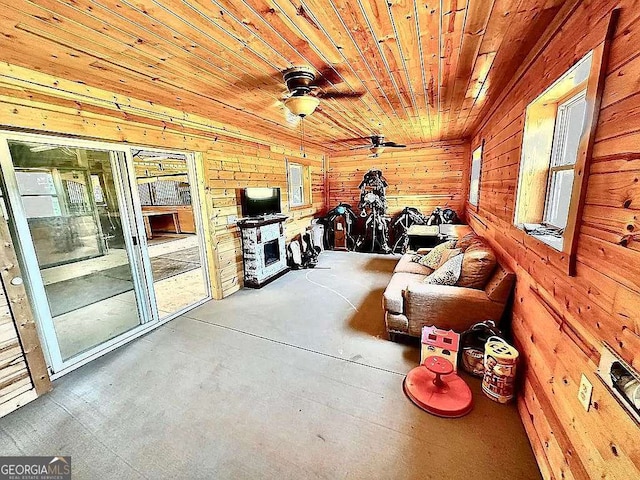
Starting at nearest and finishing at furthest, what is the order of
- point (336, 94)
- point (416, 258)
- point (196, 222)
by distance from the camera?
1. point (336, 94)
2. point (196, 222)
3. point (416, 258)

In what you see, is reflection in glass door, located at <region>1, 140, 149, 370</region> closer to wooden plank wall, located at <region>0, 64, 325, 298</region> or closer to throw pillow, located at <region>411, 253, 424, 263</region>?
wooden plank wall, located at <region>0, 64, 325, 298</region>

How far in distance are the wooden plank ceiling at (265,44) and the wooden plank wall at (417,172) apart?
3.21m

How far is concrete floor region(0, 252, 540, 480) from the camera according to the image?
4.64ft

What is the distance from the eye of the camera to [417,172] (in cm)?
605

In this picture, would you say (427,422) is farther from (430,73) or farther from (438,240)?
(438,240)

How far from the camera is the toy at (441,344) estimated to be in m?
2.03

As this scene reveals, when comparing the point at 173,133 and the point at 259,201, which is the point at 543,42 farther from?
the point at 259,201

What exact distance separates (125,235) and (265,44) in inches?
89.8

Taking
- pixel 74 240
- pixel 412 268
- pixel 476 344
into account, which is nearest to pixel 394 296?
pixel 476 344

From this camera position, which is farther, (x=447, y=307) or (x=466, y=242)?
(x=466, y=242)

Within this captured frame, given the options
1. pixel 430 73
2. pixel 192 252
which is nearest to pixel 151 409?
pixel 430 73

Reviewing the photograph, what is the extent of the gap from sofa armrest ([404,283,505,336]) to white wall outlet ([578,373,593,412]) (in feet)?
3.59

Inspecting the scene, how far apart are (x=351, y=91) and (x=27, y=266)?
2999 millimetres

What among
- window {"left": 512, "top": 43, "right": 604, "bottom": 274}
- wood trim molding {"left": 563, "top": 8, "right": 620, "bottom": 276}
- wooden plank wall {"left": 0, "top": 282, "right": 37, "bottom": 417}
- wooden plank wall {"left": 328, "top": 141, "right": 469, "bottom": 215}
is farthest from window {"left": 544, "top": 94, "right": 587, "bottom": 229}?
wooden plank wall {"left": 328, "top": 141, "right": 469, "bottom": 215}
